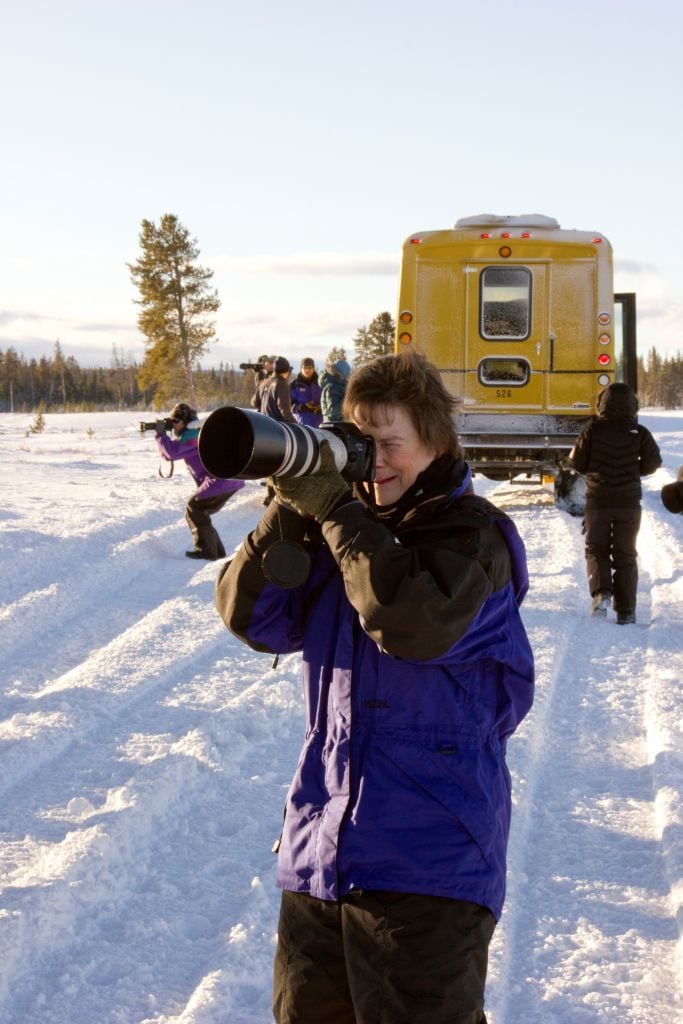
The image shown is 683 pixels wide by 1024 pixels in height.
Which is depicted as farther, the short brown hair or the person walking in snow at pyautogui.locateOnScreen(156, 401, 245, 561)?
the person walking in snow at pyautogui.locateOnScreen(156, 401, 245, 561)

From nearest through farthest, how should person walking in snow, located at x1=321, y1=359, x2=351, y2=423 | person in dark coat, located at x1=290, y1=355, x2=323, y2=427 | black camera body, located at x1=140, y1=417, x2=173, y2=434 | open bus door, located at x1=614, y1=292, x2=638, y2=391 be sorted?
1. black camera body, located at x1=140, y1=417, x2=173, y2=434
2. open bus door, located at x1=614, y1=292, x2=638, y2=391
3. person walking in snow, located at x1=321, y1=359, x2=351, y2=423
4. person in dark coat, located at x1=290, y1=355, x2=323, y2=427

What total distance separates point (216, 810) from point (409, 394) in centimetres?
249

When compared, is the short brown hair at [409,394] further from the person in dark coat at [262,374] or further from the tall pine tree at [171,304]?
the tall pine tree at [171,304]

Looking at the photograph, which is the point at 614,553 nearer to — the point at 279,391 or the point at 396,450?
the point at 279,391

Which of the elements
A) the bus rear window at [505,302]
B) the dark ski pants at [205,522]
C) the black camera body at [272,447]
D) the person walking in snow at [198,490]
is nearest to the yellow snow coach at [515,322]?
the bus rear window at [505,302]

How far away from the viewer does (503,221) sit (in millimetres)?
10859

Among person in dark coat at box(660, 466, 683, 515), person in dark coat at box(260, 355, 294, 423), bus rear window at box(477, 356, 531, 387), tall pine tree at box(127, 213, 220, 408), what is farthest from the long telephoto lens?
tall pine tree at box(127, 213, 220, 408)

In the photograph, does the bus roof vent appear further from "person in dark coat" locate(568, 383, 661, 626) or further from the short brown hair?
the short brown hair

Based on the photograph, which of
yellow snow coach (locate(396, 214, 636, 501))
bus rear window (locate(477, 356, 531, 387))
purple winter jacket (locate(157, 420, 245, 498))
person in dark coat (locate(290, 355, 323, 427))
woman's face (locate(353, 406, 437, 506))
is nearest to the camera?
woman's face (locate(353, 406, 437, 506))

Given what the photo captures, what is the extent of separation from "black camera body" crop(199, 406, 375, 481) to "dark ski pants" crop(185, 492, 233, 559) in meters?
6.72

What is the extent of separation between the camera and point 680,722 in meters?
5.00

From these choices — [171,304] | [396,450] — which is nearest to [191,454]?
[396,450]

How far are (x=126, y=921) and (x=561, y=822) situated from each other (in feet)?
5.48

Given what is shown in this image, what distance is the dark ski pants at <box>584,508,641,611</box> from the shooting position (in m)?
7.21
